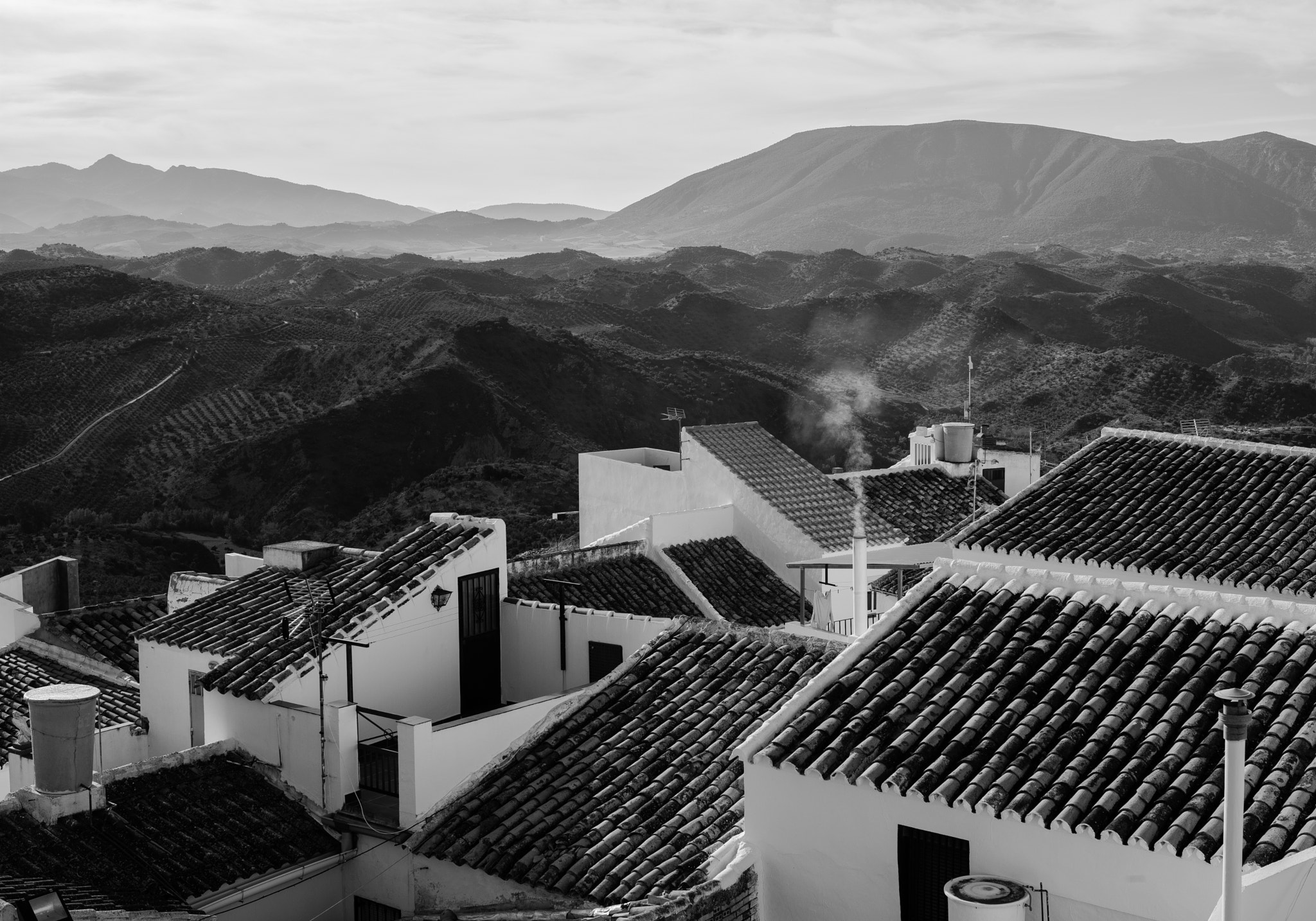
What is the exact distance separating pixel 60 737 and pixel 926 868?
520cm

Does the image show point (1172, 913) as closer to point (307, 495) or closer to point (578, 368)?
point (307, 495)

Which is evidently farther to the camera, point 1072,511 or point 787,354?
point 787,354

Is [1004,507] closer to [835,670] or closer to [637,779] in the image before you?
[637,779]

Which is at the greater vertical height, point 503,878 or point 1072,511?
point 1072,511

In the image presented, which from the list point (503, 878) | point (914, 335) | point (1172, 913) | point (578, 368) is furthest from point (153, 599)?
point (914, 335)

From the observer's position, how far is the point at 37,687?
543 inches

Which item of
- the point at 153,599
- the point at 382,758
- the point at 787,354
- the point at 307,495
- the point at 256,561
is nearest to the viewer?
the point at 382,758

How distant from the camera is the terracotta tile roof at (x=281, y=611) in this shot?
33.8 feet

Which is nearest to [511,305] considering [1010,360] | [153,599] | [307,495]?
[1010,360]

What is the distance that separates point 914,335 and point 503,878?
89704mm

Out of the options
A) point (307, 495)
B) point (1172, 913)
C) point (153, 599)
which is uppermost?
point (1172, 913)

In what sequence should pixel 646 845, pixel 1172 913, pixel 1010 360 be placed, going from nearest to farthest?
pixel 1172 913 → pixel 646 845 → pixel 1010 360

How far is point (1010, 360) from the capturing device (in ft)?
277

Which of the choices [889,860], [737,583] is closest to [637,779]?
[889,860]
